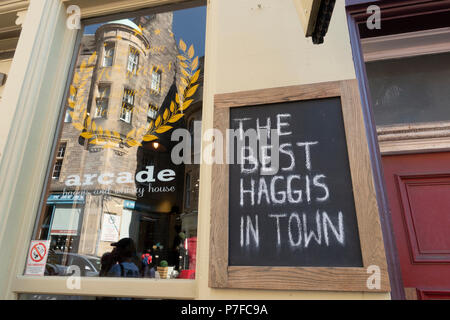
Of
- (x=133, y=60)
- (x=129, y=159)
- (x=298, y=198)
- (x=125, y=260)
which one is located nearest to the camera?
(x=298, y=198)

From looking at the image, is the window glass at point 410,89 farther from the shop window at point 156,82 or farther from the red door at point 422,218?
the shop window at point 156,82

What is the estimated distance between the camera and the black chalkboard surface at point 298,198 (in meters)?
1.62

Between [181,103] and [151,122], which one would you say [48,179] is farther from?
[181,103]

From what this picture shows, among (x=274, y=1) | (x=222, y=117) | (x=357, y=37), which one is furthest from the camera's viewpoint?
(x=274, y=1)

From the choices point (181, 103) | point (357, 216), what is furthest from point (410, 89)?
point (181, 103)

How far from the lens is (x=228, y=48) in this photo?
223 cm

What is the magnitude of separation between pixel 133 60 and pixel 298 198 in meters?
2.06

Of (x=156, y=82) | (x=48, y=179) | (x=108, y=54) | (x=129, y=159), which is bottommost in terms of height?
(x=48, y=179)

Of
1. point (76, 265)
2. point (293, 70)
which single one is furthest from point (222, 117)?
point (76, 265)

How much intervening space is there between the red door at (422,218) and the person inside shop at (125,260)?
1.97m

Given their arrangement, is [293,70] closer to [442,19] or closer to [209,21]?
[209,21]

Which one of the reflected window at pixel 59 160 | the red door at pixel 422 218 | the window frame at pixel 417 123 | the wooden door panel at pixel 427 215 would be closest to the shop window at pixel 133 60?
the reflected window at pixel 59 160

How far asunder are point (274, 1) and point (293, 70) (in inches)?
27.9

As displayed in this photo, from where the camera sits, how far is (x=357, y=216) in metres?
1.61
